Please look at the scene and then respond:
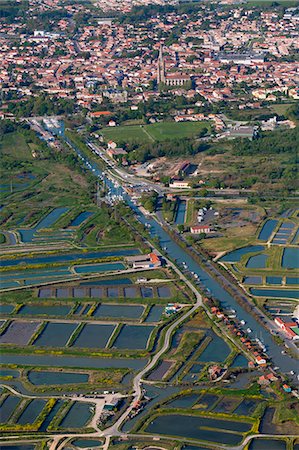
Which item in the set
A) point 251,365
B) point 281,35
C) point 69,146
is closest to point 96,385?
point 251,365

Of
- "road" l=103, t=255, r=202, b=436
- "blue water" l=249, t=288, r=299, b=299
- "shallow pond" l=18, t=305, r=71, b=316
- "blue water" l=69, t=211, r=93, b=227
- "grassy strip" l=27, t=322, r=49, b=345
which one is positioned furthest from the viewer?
"blue water" l=69, t=211, r=93, b=227

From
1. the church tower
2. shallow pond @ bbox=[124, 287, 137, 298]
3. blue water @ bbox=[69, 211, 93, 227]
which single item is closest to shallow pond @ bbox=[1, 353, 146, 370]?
shallow pond @ bbox=[124, 287, 137, 298]

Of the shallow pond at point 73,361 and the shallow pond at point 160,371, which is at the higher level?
the shallow pond at point 160,371

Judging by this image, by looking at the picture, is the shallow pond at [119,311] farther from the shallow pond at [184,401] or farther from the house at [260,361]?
the shallow pond at [184,401]

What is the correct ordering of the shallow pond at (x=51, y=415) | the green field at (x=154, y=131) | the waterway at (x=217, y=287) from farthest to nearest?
the green field at (x=154, y=131) < the waterway at (x=217, y=287) < the shallow pond at (x=51, y=415)

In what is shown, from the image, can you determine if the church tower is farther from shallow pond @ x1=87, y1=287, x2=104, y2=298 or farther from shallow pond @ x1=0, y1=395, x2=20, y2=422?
shallow pond @ x1=0, y1=395, x2=20, y2=422

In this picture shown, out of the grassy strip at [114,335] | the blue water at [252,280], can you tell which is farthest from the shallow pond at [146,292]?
the blue water at [252,280]
